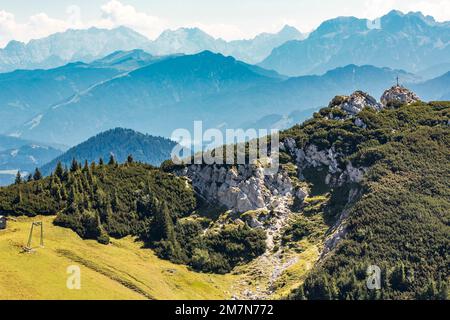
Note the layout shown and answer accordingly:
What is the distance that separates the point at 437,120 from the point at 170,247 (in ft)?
233

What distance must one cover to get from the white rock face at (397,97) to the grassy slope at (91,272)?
247 feet

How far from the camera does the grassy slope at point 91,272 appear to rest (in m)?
89.6

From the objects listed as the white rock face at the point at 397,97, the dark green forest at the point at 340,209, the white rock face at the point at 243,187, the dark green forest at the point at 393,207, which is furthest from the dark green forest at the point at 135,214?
the white rock face at the point at 397,97

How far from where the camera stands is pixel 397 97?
580ft

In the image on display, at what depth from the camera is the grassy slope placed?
3526 inches

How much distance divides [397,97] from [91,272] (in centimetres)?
10843

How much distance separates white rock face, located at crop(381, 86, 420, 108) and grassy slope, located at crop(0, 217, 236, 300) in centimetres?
7520

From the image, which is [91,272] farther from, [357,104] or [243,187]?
[357,104]

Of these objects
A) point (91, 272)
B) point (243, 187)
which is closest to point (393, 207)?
point (243, 187)

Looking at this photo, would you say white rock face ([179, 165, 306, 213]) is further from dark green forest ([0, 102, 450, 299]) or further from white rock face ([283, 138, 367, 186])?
white rock face ([283, 138, 367, 186])

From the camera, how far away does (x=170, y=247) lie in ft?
401

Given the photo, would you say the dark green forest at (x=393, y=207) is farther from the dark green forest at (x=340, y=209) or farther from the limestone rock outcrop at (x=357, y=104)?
the limestone rock outcrop at (x=357, y=104)
